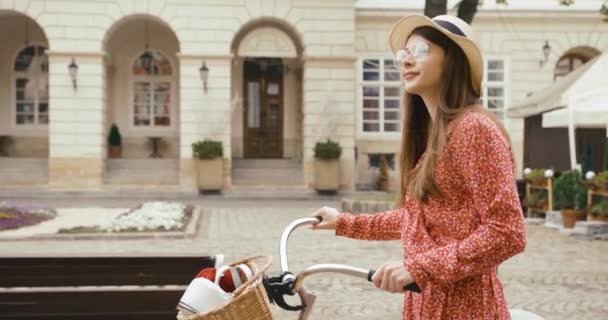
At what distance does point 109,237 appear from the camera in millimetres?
11539

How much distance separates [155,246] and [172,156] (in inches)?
604

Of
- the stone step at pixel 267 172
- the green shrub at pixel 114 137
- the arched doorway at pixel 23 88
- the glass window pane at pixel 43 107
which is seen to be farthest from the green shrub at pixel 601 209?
the glass window pane at pixel 43 107

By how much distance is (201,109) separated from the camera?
22.7 meters

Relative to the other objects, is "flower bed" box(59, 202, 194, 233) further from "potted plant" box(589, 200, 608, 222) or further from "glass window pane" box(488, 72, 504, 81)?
"glass window pane" box(488, 72, 504, 81)

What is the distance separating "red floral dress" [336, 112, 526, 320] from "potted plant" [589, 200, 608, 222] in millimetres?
10732

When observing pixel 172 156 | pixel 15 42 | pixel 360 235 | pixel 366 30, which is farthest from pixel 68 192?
pixel 360 235

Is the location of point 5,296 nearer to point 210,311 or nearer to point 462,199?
point 210,311

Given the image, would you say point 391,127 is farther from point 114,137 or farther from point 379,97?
point 114,137

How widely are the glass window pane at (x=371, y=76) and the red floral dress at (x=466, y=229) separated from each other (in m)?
23.2

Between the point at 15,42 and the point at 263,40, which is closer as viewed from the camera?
the point at 263,40

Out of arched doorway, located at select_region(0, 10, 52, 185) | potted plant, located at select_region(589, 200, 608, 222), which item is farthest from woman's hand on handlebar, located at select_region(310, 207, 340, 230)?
arched doorway, located at select_region(0, 10, 52, 185)

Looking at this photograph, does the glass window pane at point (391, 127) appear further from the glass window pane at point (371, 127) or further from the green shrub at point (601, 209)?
the green shrub at point (601, 209)

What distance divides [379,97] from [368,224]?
75.3 feet

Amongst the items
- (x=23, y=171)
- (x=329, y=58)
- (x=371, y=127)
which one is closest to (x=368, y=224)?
(x=329, y=58)
